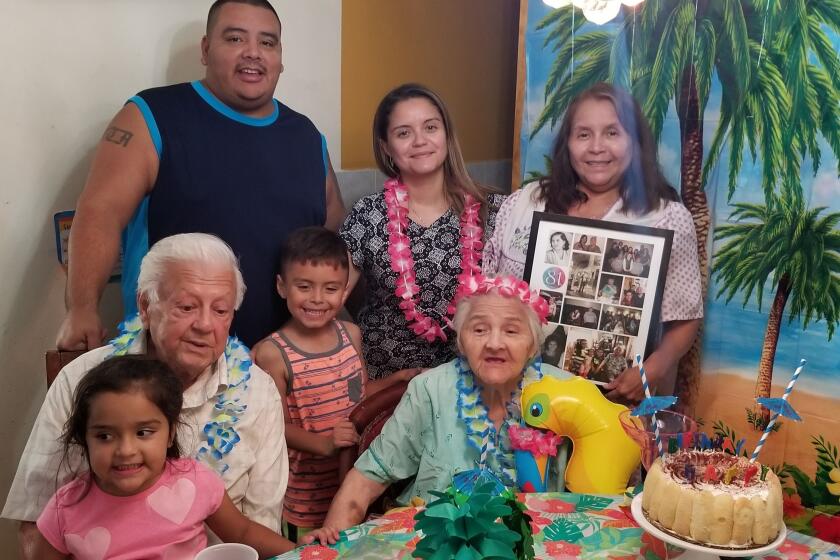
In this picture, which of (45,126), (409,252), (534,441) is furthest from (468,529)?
(45,126)

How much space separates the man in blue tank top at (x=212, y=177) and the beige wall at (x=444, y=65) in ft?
2.46

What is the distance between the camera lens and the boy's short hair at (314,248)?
→ 8.18ft

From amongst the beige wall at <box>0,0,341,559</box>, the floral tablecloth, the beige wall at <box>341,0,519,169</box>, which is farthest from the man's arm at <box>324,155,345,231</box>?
the floral tablecloth

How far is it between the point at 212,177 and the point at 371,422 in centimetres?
90

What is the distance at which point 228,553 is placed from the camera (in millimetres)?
1417

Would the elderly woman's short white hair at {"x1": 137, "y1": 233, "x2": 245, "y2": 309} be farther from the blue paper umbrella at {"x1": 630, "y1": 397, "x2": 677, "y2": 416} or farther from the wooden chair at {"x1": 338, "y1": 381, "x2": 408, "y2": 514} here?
the blue paper umbrella at {"x1": 630, "y1": 397, "x2": 677, "y2": 416}

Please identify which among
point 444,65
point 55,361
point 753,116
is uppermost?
point 444,65

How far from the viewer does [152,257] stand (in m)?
2.02

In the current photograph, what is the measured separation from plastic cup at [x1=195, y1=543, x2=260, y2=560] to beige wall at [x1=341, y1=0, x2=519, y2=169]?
2.25 meters

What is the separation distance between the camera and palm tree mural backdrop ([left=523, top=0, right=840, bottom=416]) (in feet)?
6.85

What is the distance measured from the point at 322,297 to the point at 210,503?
0.91 metres

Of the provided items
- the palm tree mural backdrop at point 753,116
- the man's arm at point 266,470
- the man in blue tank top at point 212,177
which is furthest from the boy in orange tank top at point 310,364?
the palm tree mural backdrop at point 753,116

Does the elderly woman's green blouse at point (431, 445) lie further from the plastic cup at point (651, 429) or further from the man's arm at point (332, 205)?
the man's arm at point (332, 205)

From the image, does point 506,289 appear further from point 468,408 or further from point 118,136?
point 118,136
